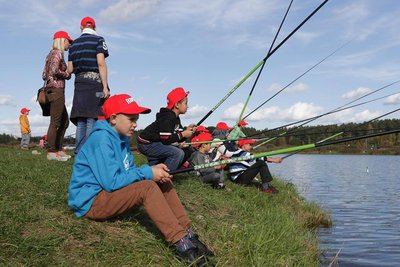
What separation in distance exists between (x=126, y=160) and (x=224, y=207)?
8.76 feet

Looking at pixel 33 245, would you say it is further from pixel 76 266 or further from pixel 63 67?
pixel 63 67

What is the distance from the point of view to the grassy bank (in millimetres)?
4082

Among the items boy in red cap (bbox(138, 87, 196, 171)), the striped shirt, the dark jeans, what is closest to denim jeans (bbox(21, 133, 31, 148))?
the dark jeans

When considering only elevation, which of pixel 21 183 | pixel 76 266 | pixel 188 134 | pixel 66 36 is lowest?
pixel 76 266

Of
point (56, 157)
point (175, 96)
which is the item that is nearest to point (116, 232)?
point (175, 96)

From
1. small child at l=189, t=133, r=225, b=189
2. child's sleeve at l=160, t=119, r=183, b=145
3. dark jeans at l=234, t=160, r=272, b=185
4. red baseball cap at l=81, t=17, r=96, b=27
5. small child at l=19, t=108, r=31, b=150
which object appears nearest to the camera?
child's sleeve at l=160, t=119, r=183, b=145

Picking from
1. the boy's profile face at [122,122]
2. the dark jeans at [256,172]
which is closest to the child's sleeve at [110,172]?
the boy's profile face at [122,122]

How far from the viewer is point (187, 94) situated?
25.3 feet

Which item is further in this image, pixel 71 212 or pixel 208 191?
pixel 208 191

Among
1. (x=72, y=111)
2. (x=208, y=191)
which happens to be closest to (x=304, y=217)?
(x=208, y=191)

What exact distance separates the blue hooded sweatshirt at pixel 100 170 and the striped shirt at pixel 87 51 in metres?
3.37

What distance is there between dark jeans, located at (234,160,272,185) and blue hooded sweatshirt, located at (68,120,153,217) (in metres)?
5.75

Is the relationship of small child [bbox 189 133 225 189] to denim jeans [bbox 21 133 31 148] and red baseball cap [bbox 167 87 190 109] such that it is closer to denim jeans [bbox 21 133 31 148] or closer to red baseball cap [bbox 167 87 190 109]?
red baseball cap [bbox 167 87 190 109]

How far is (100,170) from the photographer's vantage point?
4.29m
